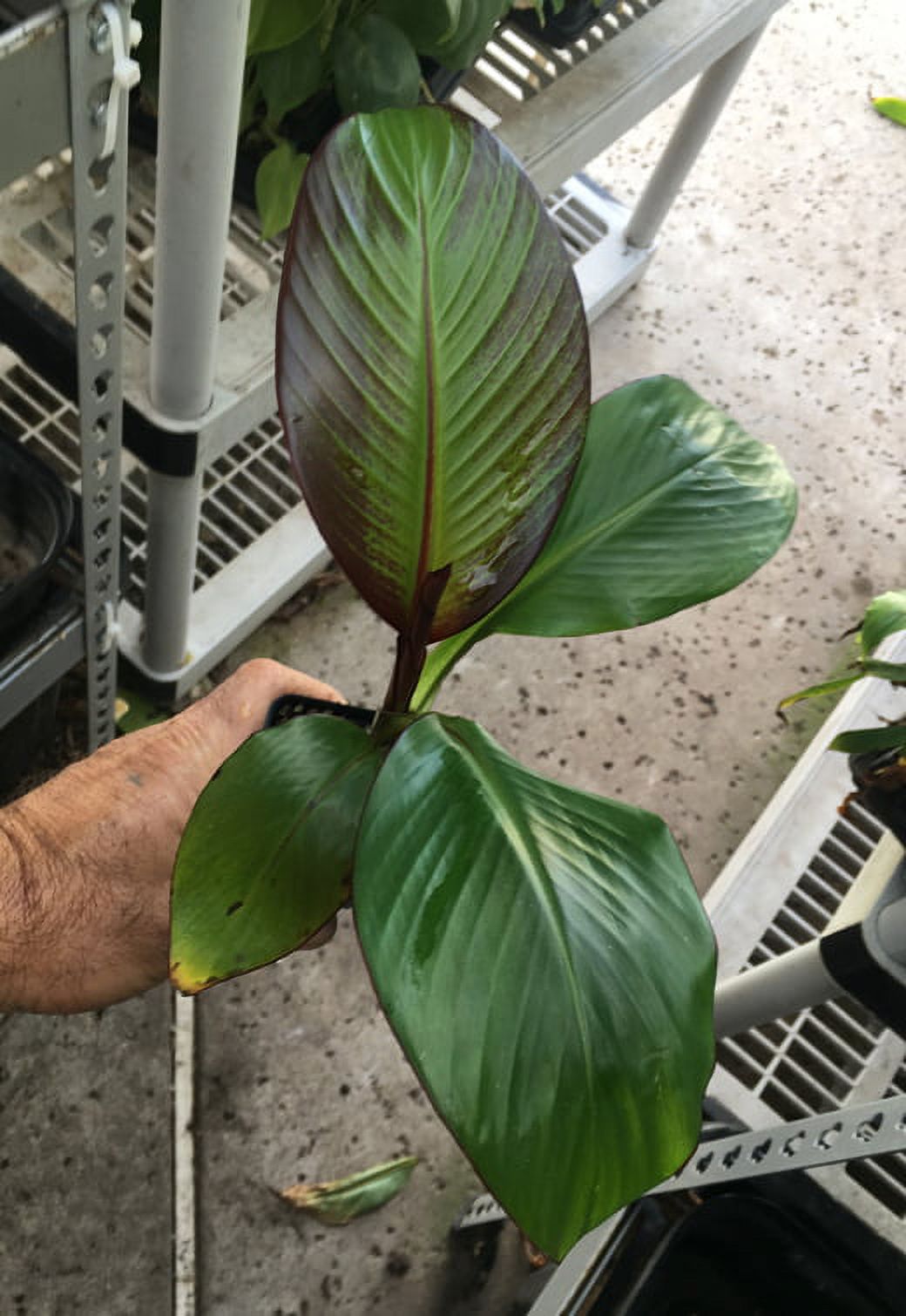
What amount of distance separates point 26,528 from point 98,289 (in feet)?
1.10

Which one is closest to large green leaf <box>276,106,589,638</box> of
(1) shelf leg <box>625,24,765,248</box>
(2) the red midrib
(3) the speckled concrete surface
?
(2) the red midrib

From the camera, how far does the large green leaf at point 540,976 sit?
16.0 inches

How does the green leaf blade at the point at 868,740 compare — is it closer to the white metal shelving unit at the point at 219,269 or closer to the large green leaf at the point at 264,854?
the large green leaf at the point at 264,854

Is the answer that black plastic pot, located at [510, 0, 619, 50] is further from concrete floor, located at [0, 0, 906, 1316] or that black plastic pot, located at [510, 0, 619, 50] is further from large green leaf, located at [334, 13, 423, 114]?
concrete floor, located at [0, 0, 906, 1316]

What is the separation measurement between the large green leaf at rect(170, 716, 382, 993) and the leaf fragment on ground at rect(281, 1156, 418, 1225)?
730mm

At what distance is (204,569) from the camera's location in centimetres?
134

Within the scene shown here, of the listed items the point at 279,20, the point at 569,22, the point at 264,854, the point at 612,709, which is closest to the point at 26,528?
the point at 279,20

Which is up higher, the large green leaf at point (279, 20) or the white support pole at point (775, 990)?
the large green leaf at point (279, 20)

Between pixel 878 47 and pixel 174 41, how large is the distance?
1.97 meters

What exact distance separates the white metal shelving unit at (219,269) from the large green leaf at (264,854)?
349mm

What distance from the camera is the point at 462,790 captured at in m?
0.48

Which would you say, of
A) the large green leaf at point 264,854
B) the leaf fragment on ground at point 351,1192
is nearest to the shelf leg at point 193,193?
the large green leaf at point 264,854

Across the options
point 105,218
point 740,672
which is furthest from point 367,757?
point 740,672

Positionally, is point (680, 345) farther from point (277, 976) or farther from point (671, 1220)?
point (671, 1220)
